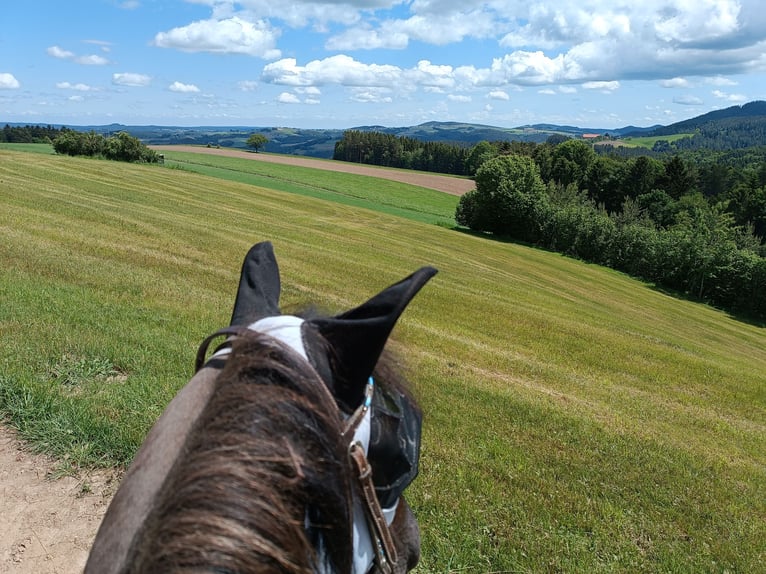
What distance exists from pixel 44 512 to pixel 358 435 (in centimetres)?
300

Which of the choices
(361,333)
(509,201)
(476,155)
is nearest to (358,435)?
(361,333)

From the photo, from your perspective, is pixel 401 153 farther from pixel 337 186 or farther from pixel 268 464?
pixel 268 464

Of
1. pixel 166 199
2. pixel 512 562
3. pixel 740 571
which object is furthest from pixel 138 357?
pixel 166 199

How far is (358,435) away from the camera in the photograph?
4.27 feet

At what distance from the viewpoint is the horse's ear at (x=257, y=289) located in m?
1.54

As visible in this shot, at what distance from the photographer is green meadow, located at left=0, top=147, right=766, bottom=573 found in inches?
148

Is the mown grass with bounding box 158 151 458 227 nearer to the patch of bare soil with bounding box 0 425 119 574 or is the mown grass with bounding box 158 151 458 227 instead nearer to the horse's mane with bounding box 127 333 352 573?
the patch of bare soil with bounding box 0 425 119 574

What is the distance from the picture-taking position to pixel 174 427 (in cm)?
111

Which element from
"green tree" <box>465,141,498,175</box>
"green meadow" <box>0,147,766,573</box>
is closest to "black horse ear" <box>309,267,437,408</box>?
"green meadow" <box>0,147,766,573</box>

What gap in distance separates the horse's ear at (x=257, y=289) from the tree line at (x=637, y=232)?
39.8 m

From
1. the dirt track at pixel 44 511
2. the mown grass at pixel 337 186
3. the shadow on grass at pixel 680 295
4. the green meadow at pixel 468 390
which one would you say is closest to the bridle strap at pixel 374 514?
the green meadow at pixel 468 390

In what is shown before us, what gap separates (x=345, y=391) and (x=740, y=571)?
162 inches

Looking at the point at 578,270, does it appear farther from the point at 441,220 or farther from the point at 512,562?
the point at 512,562

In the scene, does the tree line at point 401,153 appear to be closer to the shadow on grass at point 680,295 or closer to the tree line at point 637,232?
the tree line at point 637,232
